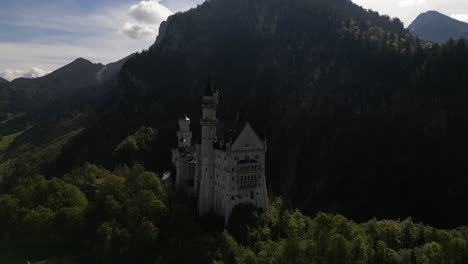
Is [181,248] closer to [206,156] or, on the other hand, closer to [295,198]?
[206,156]

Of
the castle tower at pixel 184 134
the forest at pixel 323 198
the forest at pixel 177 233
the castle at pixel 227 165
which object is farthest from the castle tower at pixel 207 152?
the castle tower at pixel 184 134

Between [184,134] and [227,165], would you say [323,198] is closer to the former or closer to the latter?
[184,134]

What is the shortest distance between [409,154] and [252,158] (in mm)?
93941

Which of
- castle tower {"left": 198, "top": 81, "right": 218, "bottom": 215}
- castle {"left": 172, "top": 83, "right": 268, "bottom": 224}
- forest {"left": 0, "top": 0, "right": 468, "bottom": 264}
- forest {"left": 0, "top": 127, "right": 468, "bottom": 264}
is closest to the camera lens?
forest {"left": 0, "top": 127, "right": 468, "bottom": 264}

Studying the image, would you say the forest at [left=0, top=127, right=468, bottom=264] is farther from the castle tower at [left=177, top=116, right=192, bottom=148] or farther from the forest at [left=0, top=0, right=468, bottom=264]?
the castle tower at [left=177, top=116, right=192, bottom=148]

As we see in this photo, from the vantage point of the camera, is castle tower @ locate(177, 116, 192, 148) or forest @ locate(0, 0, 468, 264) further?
castle tower @ locate(177, 116, 192, 148)

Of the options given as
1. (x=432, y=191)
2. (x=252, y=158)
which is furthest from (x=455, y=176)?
(x=252, y=158)

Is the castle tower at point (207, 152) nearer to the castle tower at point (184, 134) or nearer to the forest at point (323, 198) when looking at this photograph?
the forest at point (323, 198)

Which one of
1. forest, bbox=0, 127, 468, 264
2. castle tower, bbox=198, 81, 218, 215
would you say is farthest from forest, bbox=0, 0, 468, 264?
castle tower, bbox=198, 81, 218, 215

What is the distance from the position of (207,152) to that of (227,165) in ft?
22.7

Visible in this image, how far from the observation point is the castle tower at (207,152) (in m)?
86.8

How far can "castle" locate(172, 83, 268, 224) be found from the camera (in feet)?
267

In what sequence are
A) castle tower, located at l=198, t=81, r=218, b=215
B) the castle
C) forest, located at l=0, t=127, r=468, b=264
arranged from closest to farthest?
forest, located at l=0, t=127, r=468, b=264
the castle
castle tower, located at l=198, t=81, r=218, b=215

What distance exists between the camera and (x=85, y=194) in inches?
4311
